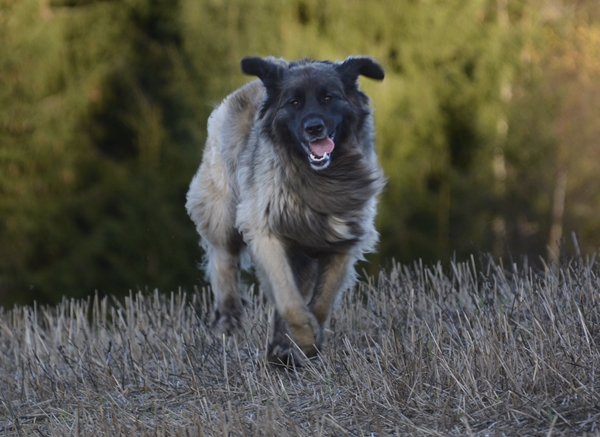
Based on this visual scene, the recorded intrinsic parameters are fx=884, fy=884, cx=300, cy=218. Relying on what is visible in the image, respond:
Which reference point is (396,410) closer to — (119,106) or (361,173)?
(361,173)

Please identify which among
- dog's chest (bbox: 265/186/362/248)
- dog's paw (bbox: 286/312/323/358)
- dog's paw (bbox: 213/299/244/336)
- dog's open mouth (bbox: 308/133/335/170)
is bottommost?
dog's paw (bbox: 213/299/244/336)

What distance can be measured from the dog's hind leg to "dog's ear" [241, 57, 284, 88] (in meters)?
1.50

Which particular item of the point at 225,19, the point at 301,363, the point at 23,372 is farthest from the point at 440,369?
the point at 225,19

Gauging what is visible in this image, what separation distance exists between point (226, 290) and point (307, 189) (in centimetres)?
140

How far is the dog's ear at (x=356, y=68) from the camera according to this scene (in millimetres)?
5824

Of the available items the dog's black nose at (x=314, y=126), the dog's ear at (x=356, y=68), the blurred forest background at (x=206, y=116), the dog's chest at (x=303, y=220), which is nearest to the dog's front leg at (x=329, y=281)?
the dog's chest at (x=303, y=220)

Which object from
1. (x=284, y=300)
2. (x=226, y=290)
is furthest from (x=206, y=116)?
(x=284, y=300)

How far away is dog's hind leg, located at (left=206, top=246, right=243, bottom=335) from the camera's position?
651 cm

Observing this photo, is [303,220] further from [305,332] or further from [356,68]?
[356,68]

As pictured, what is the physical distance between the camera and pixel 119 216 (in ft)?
51.6

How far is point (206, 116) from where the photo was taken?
1517cm

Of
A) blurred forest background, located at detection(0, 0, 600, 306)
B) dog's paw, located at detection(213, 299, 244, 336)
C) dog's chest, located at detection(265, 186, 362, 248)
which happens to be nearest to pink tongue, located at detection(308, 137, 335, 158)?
dog's chest, located at detection(265, 186, 362, 248)

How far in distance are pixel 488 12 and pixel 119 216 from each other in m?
8.51

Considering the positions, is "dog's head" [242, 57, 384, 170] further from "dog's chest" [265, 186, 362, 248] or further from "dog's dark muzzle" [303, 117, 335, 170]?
"dog's chest" [265, 186, 362, 248]
